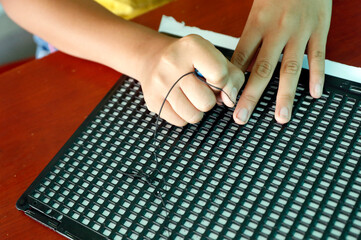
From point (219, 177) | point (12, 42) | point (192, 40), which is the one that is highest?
point (192, 40)

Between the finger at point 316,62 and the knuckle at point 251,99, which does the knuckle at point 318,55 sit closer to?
the finger at point 316,62

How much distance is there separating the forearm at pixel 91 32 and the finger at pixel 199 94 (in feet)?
0.37

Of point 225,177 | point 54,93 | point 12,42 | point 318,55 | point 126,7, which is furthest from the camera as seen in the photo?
point 12,42

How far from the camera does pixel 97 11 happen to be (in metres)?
0.74

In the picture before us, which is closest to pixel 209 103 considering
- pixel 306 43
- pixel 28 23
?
pixel 306 43

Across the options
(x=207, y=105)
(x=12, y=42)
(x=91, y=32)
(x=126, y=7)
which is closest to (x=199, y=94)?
(x=207, y=105)

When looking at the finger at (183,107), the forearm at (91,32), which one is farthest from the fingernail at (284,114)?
the forearm at (91,32)

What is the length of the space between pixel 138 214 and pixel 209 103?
177 mm

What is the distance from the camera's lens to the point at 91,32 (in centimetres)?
70

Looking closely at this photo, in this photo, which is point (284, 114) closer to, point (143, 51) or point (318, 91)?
point (318, 91)

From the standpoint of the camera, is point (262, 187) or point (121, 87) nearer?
point (262, 187)

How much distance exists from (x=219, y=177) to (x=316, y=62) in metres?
0.24

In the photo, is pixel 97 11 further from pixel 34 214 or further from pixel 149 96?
pixel 34 214

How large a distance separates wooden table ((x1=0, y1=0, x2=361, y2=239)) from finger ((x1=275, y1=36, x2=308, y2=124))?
0.07 meters
